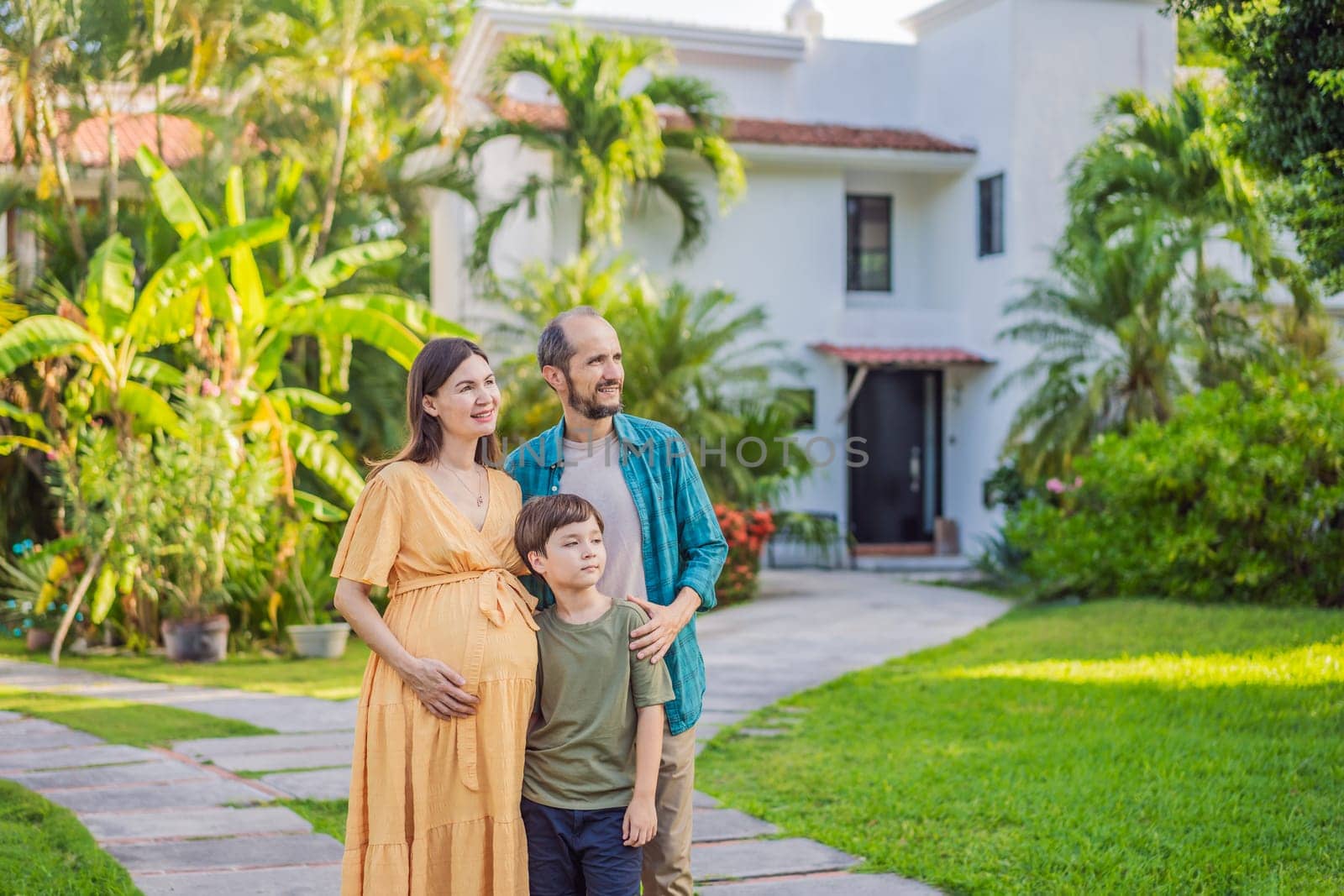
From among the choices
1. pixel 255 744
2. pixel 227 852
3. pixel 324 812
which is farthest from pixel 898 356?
pixel 227 852

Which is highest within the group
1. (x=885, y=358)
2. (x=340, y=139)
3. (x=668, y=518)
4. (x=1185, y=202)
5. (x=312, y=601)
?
(x=340, y=139)

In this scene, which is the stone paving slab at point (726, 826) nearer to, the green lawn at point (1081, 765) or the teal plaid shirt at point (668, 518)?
the green lawn at point (1081, 765)

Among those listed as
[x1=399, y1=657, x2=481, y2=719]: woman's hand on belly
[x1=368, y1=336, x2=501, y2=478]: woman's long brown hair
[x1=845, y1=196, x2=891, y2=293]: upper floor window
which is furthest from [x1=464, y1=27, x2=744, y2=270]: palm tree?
[x1=399, y1=657, x2=481, y2=719]: woman's hand on belly

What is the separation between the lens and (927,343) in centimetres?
2047

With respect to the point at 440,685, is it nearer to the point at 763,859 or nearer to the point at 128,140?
the point at 763,859

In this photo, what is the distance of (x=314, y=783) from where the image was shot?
626cm

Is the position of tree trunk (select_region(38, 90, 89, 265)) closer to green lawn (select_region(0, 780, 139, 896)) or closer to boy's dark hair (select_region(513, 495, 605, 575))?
green lawn (select_region(0, 780, 139, 896))

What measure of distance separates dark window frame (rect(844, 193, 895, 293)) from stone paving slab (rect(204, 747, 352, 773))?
Answer: 1511 centimetres

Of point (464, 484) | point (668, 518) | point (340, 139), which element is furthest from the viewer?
point (340, 139)

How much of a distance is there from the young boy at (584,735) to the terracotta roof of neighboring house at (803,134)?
14845 mm

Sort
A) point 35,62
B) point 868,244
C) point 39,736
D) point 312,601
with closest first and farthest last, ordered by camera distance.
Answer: point 39,736 → point 35,62 → point 312,601 → point 868,244

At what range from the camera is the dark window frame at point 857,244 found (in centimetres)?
2089

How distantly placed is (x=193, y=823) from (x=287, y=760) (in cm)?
129

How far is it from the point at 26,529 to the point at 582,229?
24.4 feet
